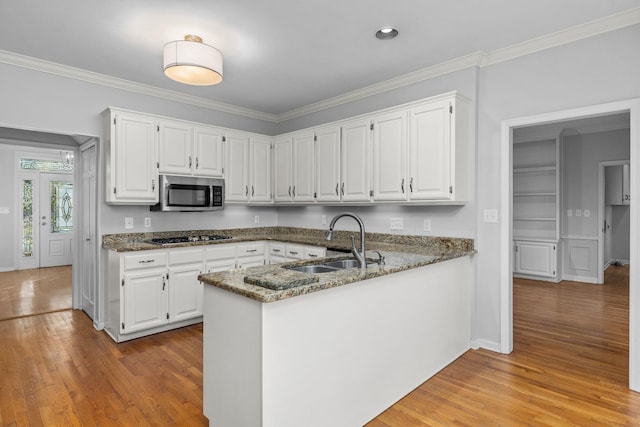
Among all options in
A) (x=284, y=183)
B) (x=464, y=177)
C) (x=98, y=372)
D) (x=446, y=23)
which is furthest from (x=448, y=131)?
(x=98, y=372)

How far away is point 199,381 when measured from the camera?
2648 mm

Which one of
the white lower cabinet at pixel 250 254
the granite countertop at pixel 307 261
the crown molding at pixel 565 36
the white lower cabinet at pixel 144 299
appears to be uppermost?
the crown molding at pixel 565 36

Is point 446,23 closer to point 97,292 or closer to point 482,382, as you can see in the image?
point 482,382

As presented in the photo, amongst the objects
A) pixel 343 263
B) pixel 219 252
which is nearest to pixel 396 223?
pixel 343 263

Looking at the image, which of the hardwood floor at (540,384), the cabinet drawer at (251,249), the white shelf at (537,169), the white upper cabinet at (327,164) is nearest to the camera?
the hardwood floor at (540,384)

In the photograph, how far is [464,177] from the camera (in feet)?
10.6

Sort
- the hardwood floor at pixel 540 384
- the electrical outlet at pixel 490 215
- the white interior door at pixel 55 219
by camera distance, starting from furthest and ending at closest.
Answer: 1. the white interior door at pixel 55 219
2. the electrical outlet at pixel 490 215
3. the hardwood floor at pixel 540 384

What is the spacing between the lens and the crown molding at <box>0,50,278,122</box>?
330 cm

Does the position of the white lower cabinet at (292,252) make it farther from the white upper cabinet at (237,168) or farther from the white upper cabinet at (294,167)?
the white upper cabinet at (237,168)

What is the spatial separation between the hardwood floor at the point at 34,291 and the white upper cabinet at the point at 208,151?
253cm

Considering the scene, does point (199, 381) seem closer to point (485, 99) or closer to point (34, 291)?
point (485, 99)

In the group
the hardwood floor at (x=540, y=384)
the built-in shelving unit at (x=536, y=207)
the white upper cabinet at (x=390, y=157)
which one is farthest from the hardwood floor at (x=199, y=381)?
the built-in shelving unit at (x=536, y=207)

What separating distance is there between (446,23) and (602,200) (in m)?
5.12

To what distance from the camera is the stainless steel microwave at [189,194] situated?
3.88 m
